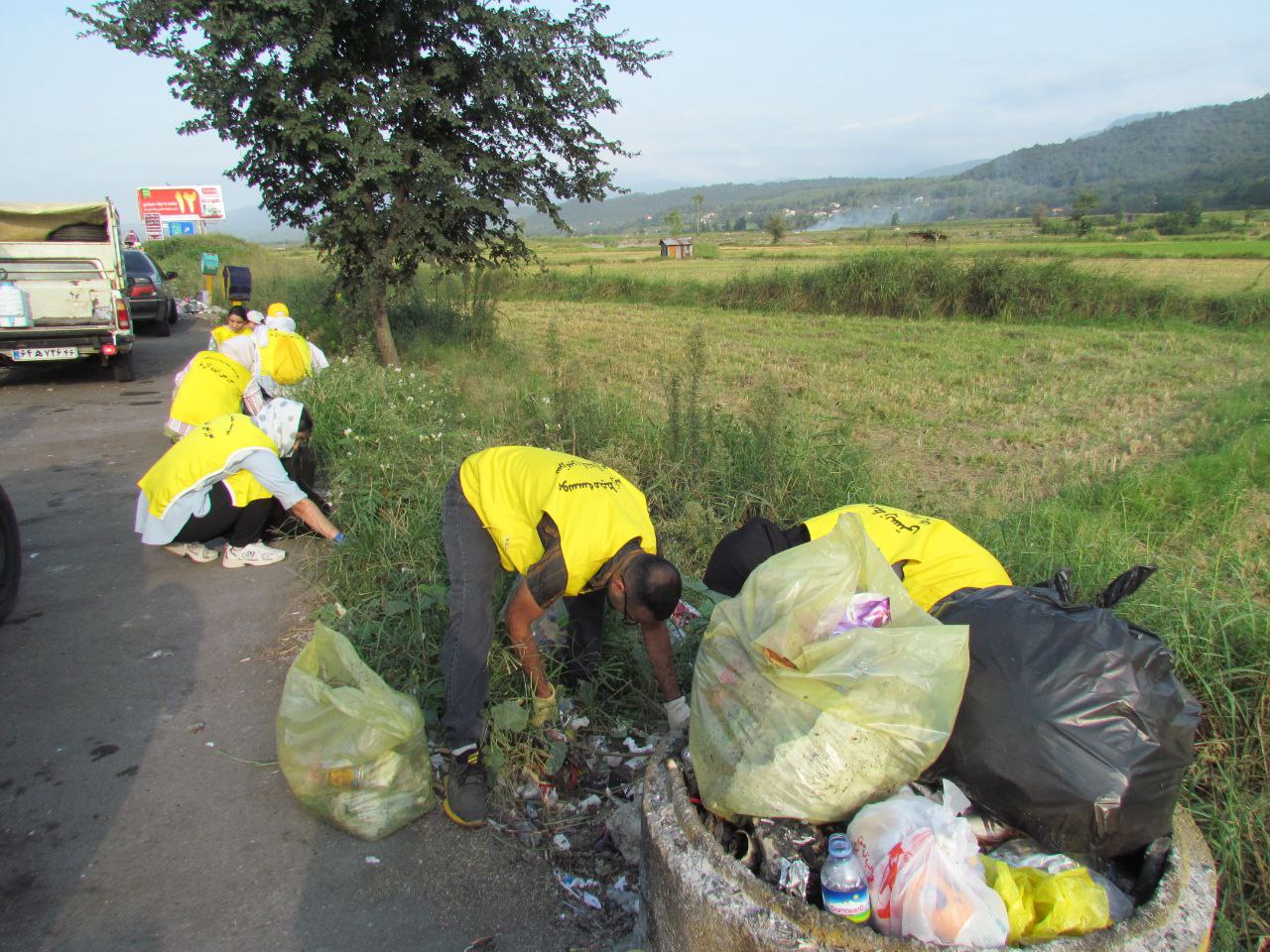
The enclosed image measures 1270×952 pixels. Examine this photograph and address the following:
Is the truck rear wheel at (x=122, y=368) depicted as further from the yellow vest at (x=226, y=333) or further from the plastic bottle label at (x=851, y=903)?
the plastic bottle label at (x=851, y=903)

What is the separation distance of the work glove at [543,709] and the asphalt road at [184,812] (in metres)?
0.46

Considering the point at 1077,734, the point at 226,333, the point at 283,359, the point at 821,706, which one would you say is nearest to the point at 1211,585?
the point at 1077,734

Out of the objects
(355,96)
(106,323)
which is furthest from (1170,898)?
(106,323)

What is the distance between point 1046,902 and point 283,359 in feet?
23.2

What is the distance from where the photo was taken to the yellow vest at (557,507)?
265cm

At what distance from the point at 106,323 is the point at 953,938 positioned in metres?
11.5

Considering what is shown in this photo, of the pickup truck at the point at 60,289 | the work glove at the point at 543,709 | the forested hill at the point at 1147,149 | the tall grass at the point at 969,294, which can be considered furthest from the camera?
the forested hill at the point at 1147,149

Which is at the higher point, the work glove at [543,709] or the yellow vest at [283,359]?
the yellow vest at [283,359]

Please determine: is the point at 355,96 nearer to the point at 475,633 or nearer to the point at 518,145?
the point at 518,145

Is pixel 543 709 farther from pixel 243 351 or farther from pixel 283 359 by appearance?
pixel 243 351

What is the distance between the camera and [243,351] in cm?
704

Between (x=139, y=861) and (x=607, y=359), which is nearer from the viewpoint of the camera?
(x=139, y=861)

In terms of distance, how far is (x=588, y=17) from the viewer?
8.93 m

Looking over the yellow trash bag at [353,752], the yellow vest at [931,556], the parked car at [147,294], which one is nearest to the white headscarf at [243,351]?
the yellow trash bag at [353,752]
